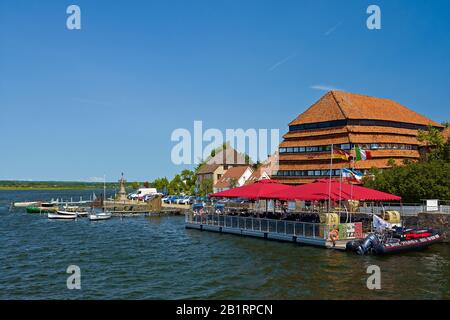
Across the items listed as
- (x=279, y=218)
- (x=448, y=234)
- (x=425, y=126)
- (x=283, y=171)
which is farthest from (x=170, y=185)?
(x=448, y=234)

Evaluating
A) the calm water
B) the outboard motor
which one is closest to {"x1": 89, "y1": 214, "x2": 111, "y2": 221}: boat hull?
the calm water

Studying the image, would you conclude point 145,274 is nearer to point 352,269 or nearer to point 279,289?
point 279,289

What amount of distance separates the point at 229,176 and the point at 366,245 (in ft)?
250

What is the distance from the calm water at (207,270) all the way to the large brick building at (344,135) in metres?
30.7

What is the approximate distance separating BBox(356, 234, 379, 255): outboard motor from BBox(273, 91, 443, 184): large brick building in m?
33.6

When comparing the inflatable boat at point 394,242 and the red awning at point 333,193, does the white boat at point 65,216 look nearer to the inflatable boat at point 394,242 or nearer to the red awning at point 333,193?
the red awning at point 333,193

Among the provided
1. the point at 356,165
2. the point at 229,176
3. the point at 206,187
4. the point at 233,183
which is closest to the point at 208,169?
the point at 206,187

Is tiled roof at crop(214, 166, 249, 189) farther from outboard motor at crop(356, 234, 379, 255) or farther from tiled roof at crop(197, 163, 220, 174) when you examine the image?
outboard motor at crop(356, 234, 379, 255)

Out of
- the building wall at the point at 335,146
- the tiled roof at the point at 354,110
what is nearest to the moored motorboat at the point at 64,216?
the building wall at the point at 335,146

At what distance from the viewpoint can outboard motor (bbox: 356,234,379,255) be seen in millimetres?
36719

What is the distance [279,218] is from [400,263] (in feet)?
50.2

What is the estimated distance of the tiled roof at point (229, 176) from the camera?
109 meters

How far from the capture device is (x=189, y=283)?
94.2ft
